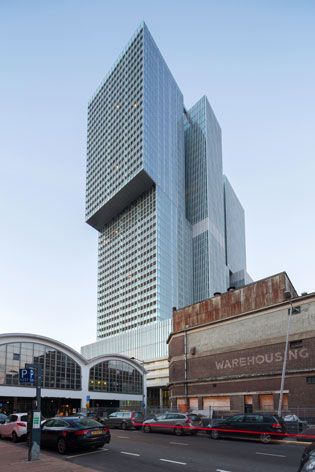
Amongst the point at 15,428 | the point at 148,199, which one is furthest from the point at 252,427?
the point at 148,199

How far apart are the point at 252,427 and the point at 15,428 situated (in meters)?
12.8

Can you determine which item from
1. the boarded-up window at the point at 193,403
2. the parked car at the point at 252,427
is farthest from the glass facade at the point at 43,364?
the parked car at the point at 252,427

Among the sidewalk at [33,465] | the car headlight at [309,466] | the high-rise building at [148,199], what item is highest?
the high-rise building at [148,199]

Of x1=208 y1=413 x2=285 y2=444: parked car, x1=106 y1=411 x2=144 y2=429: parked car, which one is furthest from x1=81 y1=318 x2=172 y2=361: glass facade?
x1=208 y1=413 x2=285 y2=444: parked car

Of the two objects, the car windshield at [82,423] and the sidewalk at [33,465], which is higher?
the car windshield at [82,423]

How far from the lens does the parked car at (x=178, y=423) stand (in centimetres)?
2830

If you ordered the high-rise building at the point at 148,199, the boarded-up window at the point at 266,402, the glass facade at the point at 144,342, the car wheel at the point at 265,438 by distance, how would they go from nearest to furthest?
the car wheel at the point at 265,438 → the boarded-up window at the point at 266,402 → the glass facade at the point at 144,342 → the high-rise building at the point at 148,199

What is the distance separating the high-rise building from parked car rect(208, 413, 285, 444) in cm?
11692

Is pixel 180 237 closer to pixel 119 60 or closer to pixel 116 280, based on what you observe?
pixel 116 280

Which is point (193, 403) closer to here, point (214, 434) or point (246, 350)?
point (246, 350)

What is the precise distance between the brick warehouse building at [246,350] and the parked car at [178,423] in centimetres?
950

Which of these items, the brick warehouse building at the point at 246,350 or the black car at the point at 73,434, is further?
the brick warehouse building at the point at 246,350

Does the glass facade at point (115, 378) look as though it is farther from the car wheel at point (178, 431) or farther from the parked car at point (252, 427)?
the parked car at point (252, 427)

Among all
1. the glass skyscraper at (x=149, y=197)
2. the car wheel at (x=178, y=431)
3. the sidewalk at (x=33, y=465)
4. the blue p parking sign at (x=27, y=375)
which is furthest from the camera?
the glass skyscraper at (x=149, y=197)
